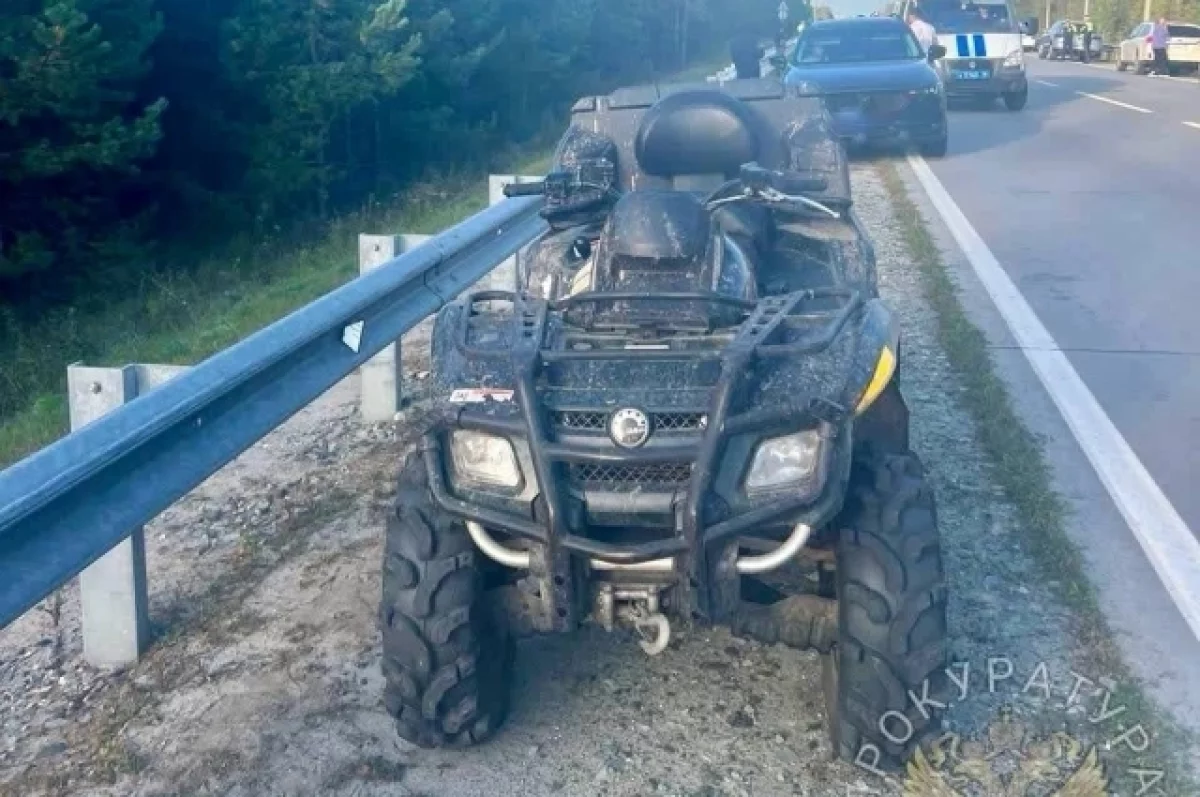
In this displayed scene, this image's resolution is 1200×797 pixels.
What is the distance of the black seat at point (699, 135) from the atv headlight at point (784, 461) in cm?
206

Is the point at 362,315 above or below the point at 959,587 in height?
above

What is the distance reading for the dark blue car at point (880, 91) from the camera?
17891 mm

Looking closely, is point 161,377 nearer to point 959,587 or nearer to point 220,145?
point 959,587

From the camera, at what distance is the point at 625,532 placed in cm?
379

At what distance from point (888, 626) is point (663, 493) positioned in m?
0.68

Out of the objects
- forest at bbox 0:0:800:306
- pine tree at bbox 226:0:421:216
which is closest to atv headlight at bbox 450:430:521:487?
forest at bbox 0:0:800:306

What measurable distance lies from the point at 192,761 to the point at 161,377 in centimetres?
135

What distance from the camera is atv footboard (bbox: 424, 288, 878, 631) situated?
3.59 metres

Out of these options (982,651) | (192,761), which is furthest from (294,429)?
(982,651)

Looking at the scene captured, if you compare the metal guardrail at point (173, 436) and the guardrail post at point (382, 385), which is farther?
the guardrail post at point (382, 385)

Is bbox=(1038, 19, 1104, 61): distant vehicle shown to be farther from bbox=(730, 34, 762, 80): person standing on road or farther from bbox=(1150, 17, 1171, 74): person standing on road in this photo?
bbox=(730, 34, 762, 80): person standing on road

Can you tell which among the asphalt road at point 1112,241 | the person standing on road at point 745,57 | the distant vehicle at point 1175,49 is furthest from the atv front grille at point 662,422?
the distant vehicle at point 1175,49

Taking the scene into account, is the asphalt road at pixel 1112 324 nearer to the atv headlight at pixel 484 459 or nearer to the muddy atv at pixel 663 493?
the muddy atv at pixel 663 493

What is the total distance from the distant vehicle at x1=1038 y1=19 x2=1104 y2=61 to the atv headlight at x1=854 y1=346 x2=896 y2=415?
181ft
